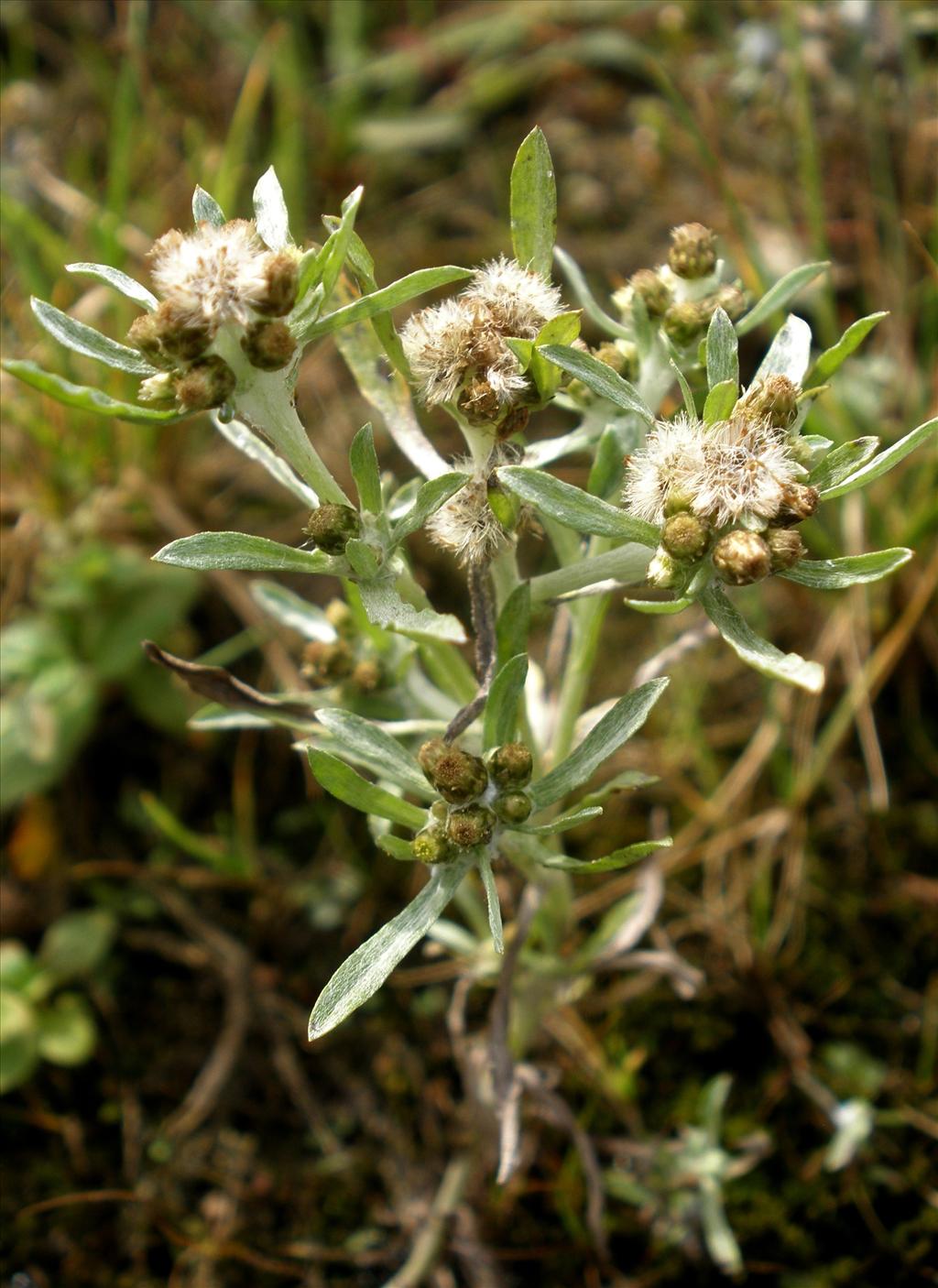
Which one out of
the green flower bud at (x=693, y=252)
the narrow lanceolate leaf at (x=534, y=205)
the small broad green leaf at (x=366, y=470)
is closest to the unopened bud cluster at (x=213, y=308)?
the small broad green leaf at (x=366, y=470)

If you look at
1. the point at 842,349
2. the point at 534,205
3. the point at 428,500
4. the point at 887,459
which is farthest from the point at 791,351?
the point at 428,500

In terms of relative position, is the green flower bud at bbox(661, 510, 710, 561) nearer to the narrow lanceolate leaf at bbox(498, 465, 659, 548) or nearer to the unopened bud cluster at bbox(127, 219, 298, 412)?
the narrow lanceolate leaf at bbox(498, 465, 659, 548)

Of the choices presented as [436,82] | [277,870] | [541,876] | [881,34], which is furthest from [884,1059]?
[436,82]

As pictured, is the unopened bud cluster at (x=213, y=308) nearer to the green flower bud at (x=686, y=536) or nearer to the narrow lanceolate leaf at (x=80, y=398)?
the narrow lanceolate leaf at (x=80, y=398)

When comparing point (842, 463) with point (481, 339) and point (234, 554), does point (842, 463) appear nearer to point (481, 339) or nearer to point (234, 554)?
point (481, 339)

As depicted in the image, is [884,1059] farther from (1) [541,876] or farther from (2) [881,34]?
(2) [881,34]
